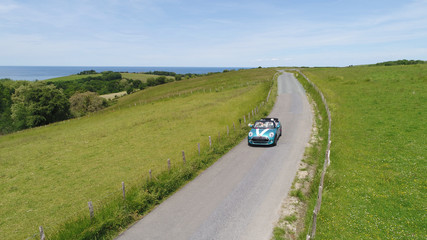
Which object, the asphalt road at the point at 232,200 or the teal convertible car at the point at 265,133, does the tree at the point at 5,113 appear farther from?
the asphalt road at the point at 232,200

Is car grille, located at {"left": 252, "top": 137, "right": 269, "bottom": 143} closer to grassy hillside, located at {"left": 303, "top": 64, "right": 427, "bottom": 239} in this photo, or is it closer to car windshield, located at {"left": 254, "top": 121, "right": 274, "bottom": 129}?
car windshield, located at {"left": 254, "top": 121, "right": 274, "bottom": 129}

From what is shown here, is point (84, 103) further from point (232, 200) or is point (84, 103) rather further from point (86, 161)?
point (232, 200)

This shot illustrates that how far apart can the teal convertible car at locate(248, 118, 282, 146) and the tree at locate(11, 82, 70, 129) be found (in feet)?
203

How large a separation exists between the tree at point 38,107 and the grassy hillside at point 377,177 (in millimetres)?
66473

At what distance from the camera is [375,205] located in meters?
10.1

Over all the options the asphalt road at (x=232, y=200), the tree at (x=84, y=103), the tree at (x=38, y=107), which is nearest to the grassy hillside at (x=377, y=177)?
the asphalt road at (x=232, y=200)

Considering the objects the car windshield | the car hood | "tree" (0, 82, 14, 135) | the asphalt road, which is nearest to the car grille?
the car hood

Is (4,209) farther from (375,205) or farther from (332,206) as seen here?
(375,205)

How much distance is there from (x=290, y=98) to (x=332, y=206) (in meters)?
30.1

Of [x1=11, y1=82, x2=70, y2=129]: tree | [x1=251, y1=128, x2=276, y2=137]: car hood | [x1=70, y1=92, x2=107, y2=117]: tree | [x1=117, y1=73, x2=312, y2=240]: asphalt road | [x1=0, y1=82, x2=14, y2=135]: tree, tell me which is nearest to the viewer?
[x1=117, y1=73, x2=312, y2=240]: asphalt road

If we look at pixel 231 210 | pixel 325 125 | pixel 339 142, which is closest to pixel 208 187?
pixel 231 210

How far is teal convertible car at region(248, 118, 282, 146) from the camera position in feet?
59.9

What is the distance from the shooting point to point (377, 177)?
41.2 ft

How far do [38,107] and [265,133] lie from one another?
2515 inches
